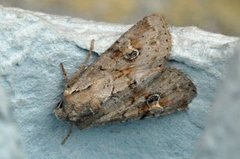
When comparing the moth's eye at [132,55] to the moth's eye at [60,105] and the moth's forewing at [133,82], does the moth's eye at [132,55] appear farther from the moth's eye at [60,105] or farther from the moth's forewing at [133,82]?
the moth's eye at [60,105]

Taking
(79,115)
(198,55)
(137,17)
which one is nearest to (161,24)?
(198,55)

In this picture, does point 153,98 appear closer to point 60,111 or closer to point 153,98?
point 153,98

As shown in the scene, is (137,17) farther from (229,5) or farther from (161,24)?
(161,24)

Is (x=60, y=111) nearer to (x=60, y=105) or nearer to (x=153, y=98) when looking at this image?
(x=60, y=105)

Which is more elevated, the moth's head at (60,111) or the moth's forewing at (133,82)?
the moth's forewing at (133,82)

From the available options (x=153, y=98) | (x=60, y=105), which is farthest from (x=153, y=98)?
(x=60, y=105)

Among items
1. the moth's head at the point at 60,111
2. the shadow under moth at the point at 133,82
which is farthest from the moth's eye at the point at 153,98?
the moth's head at the point at 60,111

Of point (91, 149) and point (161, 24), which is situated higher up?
point (161, 24)
